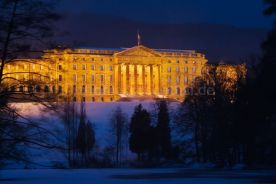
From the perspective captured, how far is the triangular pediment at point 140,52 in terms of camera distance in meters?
153

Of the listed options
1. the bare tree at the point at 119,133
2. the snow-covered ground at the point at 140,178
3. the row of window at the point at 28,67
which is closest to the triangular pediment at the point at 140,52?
the bare tree at the point at 119,133

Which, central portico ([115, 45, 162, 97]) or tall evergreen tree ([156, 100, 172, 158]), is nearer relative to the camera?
tall evergreen tree ([156, 100, 172, 158])

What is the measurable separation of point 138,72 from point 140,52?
535 cm

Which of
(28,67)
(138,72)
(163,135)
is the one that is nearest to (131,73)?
(138,72)

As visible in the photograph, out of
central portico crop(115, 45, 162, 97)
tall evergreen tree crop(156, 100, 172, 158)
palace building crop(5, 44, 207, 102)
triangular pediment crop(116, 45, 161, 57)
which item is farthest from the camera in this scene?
triangular pediment crop(116, 45, 161, 57)

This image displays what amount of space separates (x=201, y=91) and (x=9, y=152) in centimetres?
4020

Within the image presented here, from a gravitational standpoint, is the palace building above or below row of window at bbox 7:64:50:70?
above

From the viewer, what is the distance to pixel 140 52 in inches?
6093

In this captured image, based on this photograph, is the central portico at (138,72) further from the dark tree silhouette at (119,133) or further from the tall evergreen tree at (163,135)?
the tall evergreen tree at (163,135)

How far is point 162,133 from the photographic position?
57906mm

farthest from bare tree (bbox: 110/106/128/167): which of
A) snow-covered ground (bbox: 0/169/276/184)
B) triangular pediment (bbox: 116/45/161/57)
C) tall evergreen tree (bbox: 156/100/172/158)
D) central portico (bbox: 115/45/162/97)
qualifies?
triangular pediment (bbox: 116/45/161/57)

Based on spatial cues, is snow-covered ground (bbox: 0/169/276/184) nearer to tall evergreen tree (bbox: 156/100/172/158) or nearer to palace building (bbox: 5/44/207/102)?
tall evergreen tree (bbox: 156/100/172/158)

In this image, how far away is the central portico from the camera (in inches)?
5950

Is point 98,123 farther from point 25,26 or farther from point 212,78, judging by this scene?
point 25,26
